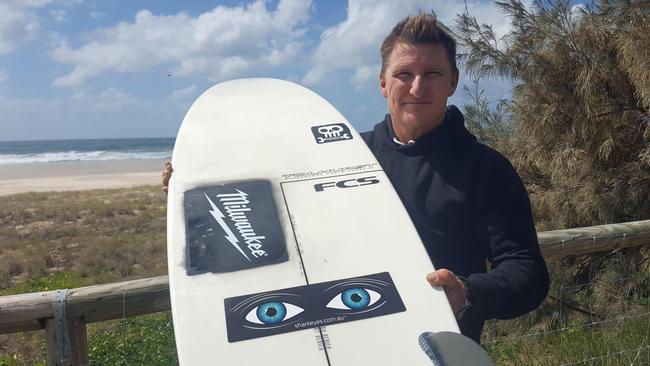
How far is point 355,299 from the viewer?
1.58 m

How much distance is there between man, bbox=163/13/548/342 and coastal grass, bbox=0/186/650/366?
0.88 m

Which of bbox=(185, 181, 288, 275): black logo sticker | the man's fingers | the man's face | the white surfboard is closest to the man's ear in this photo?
the man's face

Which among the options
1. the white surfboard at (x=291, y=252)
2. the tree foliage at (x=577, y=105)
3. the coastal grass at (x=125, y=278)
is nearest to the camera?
the white surfboard at (x=291, y=252)

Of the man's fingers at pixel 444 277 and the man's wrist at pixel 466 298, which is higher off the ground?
the man's fingers at pixel 444 277

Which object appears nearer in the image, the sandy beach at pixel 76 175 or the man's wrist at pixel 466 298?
the man's wrist at pixel 466 298

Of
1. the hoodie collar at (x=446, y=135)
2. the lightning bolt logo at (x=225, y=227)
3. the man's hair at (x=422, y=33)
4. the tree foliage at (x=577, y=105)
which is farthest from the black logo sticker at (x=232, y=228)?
the tree foliage at (x=577, y=105)

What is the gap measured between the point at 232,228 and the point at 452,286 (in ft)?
2.36

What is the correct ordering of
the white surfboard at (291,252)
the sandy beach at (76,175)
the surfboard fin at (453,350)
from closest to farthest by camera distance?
the surfboard fin at (453,350), the white surfboard at (291,252), the sandy beach at (76,175)

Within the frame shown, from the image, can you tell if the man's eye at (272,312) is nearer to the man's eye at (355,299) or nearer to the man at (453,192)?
the man's eye at (355,299)

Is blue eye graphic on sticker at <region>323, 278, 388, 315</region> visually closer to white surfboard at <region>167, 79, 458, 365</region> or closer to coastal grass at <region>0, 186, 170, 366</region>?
white surfboard at <region>167, 79, 458, 365</region>

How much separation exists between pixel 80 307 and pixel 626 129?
3477 millimetres

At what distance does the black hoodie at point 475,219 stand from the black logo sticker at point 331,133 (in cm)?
48

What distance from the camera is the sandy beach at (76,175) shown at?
26266 mm

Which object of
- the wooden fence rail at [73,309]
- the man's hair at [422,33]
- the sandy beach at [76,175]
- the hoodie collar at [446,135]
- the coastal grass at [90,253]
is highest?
the sandy beach at [76,175]
